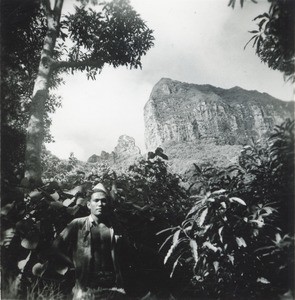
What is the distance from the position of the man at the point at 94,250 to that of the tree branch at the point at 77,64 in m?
4.77

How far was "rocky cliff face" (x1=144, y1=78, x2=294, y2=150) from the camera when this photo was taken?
386ft

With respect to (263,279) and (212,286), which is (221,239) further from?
(212,286)

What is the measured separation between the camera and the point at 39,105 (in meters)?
6.89

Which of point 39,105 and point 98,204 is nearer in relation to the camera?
point 98,204

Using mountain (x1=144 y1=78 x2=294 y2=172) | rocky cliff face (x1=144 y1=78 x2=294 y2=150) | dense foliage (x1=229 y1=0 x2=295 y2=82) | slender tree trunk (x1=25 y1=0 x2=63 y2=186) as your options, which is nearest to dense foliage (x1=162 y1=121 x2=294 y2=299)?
dense foliage (x1=229 y1=0 x2=295 y2=82)

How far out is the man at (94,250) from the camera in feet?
11.7

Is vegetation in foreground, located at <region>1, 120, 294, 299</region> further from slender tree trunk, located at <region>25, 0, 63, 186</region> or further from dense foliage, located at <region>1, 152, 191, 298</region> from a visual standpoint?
slender tree trunk, located at <region>25, 0, 63, 186</region>

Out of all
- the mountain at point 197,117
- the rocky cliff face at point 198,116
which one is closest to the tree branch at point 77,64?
the mountain at point 197,117

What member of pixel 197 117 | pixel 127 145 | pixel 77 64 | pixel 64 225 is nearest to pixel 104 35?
pixel 77 64

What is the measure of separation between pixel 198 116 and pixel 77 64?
123619 mm

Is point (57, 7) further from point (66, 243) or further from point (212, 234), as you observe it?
point (212, 234)

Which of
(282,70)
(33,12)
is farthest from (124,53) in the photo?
(282,70)

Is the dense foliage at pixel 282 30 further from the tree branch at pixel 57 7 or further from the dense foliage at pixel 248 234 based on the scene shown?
the tree branch at pixel 57 7

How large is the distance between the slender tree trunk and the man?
250cm
